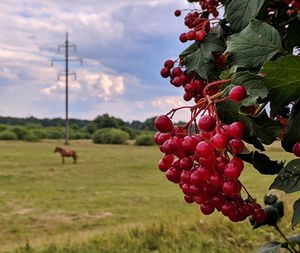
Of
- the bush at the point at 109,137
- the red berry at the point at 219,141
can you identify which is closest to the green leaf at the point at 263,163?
the red berry at the point at 219,141

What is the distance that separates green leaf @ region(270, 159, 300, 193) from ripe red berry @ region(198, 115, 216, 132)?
0.63ft

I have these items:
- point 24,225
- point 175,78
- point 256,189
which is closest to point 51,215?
point 24,225

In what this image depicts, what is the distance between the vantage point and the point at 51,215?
31.0ft

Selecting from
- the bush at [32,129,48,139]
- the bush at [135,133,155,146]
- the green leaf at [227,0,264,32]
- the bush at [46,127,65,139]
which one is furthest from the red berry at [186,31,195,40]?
the bush at [46,127,65,139]

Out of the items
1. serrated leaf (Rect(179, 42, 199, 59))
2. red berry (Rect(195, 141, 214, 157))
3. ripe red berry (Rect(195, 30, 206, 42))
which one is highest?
ripe red berry (Rect(195, 30, 206, 42))

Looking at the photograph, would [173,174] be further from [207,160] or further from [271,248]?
[271,248]

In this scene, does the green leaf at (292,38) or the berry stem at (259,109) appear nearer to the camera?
the berry stem at (259,109)

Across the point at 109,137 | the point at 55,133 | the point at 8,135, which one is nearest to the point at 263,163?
the point at 109,137

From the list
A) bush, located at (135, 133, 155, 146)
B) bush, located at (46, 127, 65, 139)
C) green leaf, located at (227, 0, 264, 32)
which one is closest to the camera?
green leaf, located at (227, 0, 264, 32)

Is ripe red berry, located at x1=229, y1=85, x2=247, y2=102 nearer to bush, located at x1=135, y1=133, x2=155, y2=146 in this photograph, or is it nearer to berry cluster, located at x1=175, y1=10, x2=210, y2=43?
berry cluster, located at x1=175, y1=10, x2=210, y2=43

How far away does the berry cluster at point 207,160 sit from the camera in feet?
1.76

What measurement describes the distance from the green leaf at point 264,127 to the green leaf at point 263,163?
0.23 ft

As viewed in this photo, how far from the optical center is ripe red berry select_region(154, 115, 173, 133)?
59cm

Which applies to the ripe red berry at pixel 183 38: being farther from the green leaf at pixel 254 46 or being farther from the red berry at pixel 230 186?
the red berry at pixel 230 186
